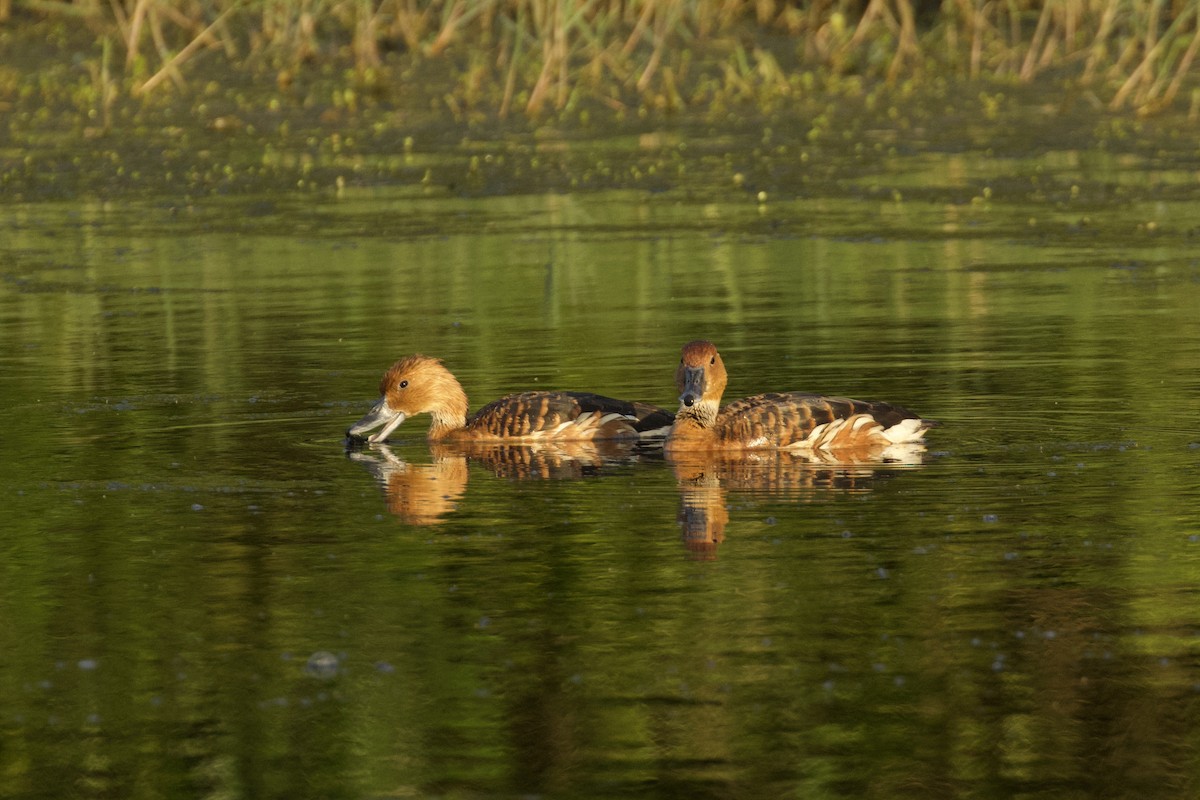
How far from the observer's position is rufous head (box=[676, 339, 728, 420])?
12.5 m

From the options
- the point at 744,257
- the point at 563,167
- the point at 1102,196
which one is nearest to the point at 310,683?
the point at 744,257

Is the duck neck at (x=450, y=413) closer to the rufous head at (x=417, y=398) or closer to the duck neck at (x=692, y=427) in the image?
the rufous head at (x=417, y=398)

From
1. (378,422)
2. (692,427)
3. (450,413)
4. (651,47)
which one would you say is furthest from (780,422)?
(651,47)

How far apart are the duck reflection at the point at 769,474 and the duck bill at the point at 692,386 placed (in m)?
0.29

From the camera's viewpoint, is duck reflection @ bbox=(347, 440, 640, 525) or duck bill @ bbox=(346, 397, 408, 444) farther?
duck bill @ bbox=(346, 397, 408, 444)

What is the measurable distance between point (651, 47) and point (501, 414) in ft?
63.8

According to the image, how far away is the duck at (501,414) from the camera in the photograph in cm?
1288

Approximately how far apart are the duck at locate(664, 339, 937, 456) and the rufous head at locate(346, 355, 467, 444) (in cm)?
147

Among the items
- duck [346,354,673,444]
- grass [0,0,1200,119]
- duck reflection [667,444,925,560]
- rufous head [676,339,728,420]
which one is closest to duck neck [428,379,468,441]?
duck [346,354,673,444]

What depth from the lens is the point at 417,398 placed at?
1331 cm

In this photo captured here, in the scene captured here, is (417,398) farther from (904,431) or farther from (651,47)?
(651,47)

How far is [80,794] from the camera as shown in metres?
6.85

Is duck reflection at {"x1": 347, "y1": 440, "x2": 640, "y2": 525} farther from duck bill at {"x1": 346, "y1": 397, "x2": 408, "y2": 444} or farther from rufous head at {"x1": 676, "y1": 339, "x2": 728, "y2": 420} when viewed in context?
rufous head at {"x1": 676, "y1": 339, "x2": 728, "y2": 420}

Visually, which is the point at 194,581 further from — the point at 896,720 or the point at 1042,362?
the point at 1042,362
